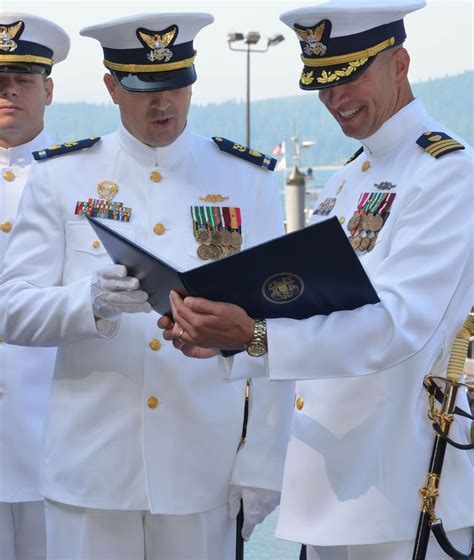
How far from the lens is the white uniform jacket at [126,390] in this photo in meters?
2.47

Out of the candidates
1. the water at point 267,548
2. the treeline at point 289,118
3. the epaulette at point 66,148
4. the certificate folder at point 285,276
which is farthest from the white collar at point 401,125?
the treeline at point 289,118

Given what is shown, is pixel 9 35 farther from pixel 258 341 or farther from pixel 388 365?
pixel 388 365

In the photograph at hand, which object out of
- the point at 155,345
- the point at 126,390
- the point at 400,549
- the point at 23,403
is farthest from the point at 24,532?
the point at 400,549

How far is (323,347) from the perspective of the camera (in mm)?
2016

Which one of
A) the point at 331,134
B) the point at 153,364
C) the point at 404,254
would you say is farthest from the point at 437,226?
the point at 331,134

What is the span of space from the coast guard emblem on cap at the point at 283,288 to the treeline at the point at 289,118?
109 feet

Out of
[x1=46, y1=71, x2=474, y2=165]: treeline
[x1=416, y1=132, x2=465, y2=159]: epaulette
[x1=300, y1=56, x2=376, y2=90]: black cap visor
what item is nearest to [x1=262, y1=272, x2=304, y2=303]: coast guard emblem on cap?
[x1=416, y1=132, x2=465, y2=159]: epaulette

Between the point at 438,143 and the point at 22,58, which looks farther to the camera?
the point at 22,58

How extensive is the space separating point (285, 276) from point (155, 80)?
32.6 inches

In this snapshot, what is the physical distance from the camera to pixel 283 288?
1999 millimetres

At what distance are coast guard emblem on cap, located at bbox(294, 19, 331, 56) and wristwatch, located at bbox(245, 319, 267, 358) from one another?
67 cm

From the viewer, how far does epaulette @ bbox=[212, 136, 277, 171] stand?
273 cm

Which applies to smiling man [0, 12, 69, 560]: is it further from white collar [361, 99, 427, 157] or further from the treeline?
the treeline

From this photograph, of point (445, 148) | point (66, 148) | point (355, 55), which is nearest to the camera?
point (445, 148)
